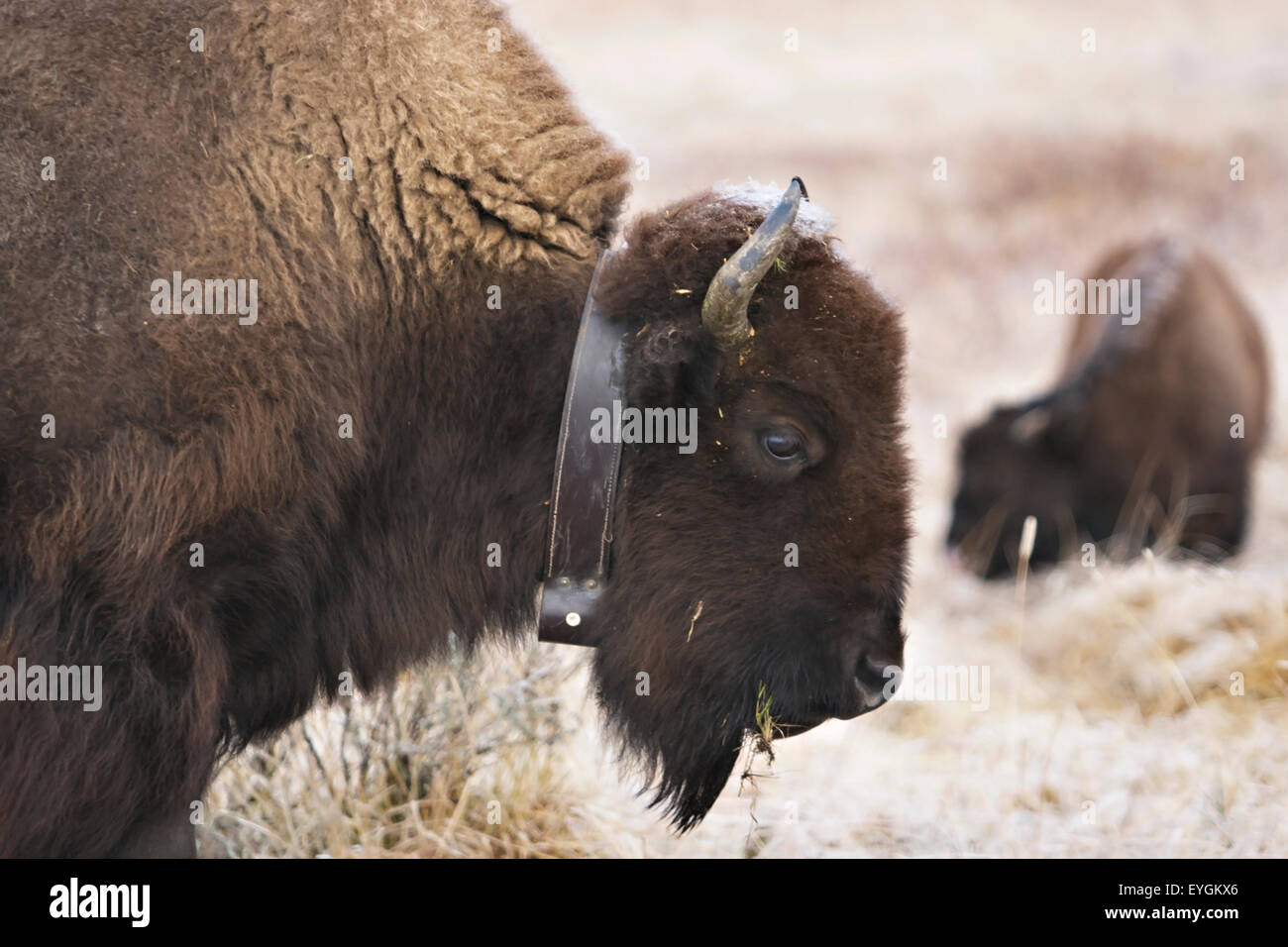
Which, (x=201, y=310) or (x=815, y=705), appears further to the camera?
(x=815, y=705)

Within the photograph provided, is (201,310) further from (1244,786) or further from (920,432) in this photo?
(920,432)

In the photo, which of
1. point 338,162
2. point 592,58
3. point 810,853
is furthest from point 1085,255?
point 338,162

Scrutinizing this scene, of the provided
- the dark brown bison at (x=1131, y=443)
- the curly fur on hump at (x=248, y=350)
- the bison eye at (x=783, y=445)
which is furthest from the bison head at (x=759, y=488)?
the dark brown bison at (x=1131, y=443)

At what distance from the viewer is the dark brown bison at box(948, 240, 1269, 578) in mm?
8820

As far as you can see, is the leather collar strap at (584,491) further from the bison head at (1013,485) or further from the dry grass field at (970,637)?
the bison head at (1013,485)

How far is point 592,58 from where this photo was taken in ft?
82.4

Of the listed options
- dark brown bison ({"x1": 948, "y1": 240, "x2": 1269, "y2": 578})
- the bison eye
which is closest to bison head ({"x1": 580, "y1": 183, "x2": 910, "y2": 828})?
the bison eye

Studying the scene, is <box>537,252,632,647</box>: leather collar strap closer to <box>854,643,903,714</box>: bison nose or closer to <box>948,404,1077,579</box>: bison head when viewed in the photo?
<box>854,643,903,714</box>: bison nose

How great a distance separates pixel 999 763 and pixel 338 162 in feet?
11.0

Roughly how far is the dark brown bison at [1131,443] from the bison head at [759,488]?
641 centimetres

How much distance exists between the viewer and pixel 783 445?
273cm

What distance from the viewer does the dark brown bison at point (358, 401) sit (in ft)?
8.16

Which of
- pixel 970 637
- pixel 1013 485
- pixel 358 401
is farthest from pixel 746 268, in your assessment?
pixel 1013 485
